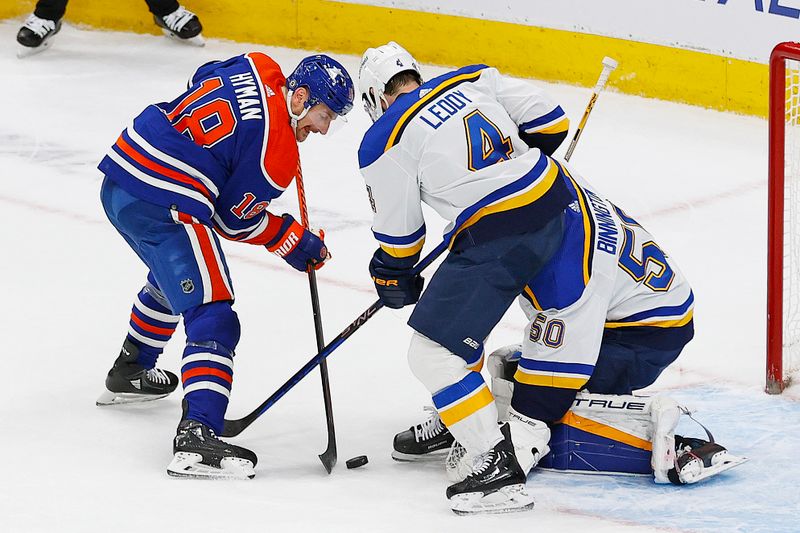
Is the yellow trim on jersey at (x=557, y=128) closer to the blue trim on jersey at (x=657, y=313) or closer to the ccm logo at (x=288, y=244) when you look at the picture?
the blue trim on jersey at (x=657, y=313)

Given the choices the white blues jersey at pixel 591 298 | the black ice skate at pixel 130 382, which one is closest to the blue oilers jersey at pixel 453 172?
the white blues jersey at pixel 591 298

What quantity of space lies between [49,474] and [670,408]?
1.33 meters

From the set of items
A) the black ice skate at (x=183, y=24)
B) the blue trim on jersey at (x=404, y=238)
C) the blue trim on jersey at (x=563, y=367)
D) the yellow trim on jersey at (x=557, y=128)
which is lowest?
the blue trim on jersey at (x=563, y=367)

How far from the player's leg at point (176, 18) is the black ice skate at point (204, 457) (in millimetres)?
3726

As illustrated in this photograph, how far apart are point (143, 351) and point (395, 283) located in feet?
2.69

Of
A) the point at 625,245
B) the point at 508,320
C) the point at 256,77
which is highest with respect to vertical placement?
the point at 256,77

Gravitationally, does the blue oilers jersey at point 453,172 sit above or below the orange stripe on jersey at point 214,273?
above

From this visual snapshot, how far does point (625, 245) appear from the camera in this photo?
2.84 m

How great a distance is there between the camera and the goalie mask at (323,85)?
2883mm

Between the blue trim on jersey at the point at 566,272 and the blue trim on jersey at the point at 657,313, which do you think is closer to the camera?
the blue trim on jersey at the point at 566,272

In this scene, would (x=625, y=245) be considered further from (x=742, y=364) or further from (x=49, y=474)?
(x=49, y=474)

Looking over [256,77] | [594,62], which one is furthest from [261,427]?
[594,62]

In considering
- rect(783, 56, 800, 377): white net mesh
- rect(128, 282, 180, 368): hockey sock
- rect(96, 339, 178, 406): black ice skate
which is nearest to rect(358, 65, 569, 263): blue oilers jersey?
rect(128, 282, 180, 368): hockey sock

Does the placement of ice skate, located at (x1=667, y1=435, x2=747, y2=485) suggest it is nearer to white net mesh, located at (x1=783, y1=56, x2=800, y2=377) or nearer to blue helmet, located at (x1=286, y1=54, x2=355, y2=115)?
white net mesh, located at (x1=783, y1=56, x2=800, y2=377)
